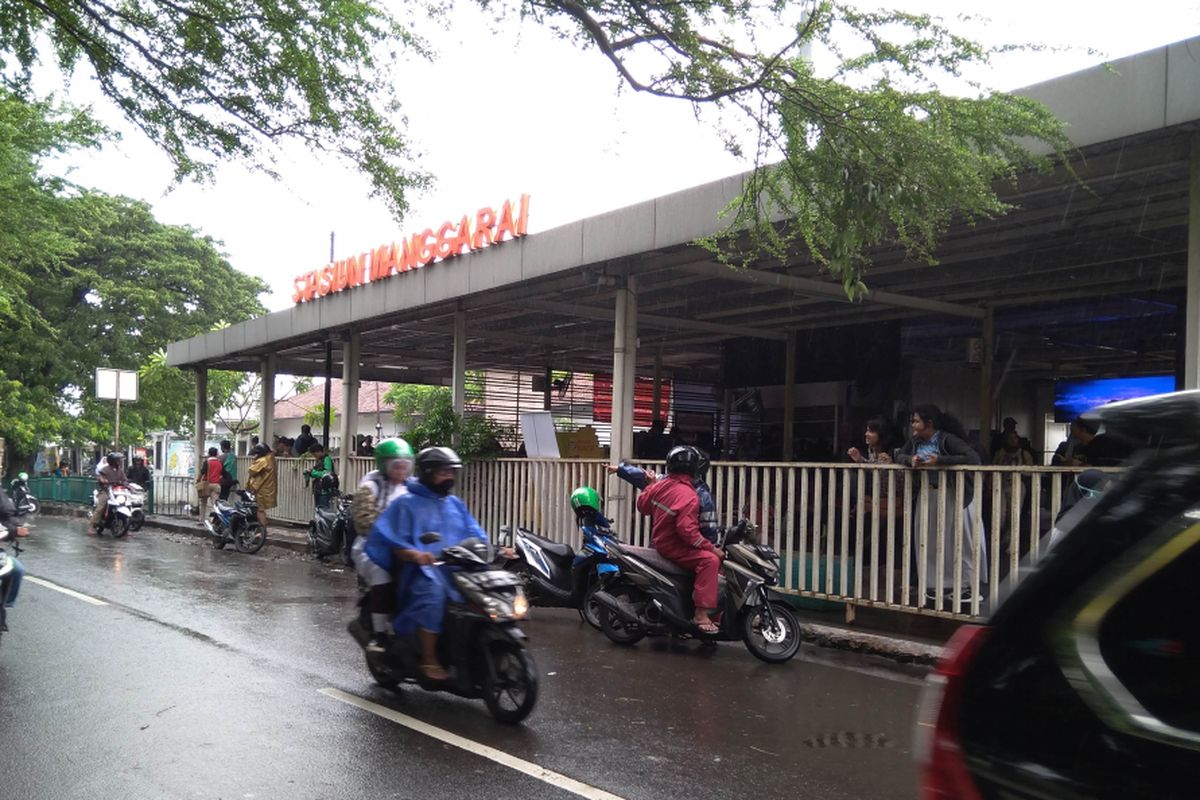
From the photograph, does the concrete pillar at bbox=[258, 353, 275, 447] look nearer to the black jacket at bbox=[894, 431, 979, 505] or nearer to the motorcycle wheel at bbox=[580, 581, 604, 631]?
the motorcycle wheel at bbox=[580, 581, 604, 631]

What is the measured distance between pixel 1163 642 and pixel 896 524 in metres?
7.33

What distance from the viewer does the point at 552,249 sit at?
11.6 metres

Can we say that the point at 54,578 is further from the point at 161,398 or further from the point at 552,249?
the point at 161,398

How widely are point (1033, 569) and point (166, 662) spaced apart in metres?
6.48

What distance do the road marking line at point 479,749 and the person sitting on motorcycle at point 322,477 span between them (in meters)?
9.67

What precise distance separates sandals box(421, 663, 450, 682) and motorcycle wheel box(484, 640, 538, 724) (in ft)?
0.95

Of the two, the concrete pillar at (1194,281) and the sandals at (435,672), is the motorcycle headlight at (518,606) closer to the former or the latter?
the sandals at (435,672)

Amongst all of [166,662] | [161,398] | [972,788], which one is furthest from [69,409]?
[972,788]

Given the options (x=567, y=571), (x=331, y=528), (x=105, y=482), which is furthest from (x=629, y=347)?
(x=105, y=482)

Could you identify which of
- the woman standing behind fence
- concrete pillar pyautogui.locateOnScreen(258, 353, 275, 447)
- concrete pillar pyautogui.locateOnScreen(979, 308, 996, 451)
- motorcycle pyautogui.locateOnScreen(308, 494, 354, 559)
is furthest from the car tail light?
concrete pillar pyautogui.locateOnScreen(258, 353, 275, 447)

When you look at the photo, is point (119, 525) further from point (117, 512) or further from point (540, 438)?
point (540, 438)

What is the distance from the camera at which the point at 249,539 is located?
1638 cm

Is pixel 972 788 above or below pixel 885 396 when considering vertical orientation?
below

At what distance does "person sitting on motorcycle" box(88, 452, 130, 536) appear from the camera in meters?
18.3
